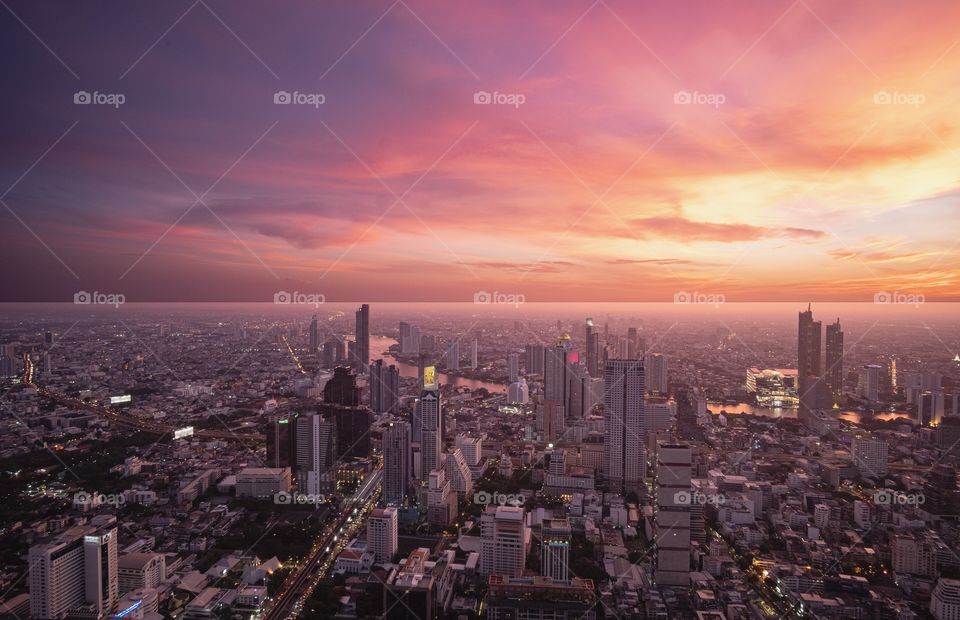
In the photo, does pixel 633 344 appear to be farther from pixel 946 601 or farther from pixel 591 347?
pixel 946 601

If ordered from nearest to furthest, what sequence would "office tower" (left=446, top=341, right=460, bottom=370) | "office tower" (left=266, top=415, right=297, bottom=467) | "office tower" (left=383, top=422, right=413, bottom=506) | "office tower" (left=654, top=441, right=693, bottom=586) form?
"office tower" (left=654, top=441, right=693, bottom=586), "office tower" (left=383, top=422, right=413, bottom=506), "office tower" (left=266, top=415, right=297, bottom=467), "office tower" (left=446, top=341, right=460, bottom=370)

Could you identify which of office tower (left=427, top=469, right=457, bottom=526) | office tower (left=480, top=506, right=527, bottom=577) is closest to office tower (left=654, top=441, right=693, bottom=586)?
office tower (left=480, top=506, right=527, bottom=577)

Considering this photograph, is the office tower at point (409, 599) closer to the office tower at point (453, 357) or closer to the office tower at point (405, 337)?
the office tower at point (405, 337)

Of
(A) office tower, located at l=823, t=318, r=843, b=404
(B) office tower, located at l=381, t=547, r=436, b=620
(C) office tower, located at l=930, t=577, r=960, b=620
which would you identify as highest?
(A) office tower, located at l=823, t=318, r=843, b=404

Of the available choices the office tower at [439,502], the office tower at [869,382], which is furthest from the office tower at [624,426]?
the office tower at [869,382]

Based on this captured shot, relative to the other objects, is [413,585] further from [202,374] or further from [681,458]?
[202,374]

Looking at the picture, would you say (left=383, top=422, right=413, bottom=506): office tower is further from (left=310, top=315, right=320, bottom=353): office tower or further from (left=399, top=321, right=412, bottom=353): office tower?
(left=310, top=315, right=320, bottom=353): office tower

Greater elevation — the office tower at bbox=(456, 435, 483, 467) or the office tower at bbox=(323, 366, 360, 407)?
the office tower at bbox=(323, 366, 360, 407)

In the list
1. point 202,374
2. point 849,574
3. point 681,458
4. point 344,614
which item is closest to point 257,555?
point 344,614
